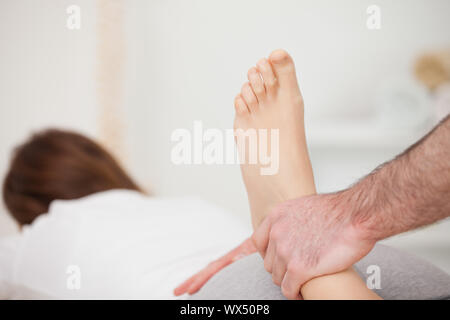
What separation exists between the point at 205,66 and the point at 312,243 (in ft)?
6.27

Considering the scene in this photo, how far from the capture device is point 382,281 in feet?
2.11

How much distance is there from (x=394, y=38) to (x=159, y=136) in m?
1.35

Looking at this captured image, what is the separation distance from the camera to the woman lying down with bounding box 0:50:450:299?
84 centimetres

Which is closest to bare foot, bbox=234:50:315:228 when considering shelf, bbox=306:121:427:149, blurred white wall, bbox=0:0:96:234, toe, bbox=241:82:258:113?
toe, bbox=241:82:258:113

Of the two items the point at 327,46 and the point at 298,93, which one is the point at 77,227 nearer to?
the point at 298,93

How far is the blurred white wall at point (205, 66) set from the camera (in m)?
2.00

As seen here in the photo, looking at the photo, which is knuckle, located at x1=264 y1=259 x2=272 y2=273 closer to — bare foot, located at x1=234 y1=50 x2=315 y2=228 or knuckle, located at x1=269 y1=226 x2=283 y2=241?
knuckle, located at x1=269 y1=226 x2=283 y2=241

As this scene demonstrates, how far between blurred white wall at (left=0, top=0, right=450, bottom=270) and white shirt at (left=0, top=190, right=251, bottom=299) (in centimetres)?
98

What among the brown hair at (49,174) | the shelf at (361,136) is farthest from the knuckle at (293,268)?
the shelf at (361,136)

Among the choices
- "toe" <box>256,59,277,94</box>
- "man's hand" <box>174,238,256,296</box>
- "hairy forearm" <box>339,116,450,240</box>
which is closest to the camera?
"hairy forearm" <box>339,116,450,240</box>

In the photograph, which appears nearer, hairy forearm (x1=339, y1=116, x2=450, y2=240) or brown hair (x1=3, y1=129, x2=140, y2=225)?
hairy forearm (x1=339, y1=116, x2=450, y2=240)

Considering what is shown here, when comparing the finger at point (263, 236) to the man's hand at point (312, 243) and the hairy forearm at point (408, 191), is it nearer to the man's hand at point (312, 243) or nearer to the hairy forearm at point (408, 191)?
the man's hand at point (312, 243)
